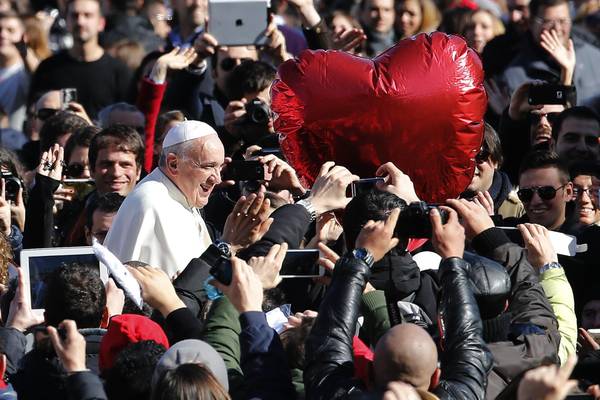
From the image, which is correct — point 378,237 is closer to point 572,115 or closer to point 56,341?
point 56,341

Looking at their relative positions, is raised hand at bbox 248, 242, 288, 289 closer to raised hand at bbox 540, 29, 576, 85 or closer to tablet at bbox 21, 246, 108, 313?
tablet at bbox 21, 246, 108, 313

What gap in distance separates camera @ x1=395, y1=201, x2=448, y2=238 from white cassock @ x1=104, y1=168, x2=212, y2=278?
1.74 metres

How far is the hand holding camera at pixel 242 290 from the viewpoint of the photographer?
541 cm

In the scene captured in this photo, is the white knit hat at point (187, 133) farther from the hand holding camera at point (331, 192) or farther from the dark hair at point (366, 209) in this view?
the dark hair at point (366, 209)

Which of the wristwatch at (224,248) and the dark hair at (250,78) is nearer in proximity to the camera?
the wristwatch at (224,248)

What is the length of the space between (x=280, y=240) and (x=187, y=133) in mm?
1256

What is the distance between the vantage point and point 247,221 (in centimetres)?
677

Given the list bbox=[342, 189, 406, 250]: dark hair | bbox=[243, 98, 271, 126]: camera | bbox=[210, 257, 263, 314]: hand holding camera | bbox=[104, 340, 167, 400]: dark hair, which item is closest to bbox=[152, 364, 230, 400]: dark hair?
bbox=[104, 340, 167, 400]: dark hair

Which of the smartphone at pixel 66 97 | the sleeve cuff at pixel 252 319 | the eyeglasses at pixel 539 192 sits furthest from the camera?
the smartphone at pixel 66 97

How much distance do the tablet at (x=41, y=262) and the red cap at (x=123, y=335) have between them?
0.95 metres

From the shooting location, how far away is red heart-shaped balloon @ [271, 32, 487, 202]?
7125 mm

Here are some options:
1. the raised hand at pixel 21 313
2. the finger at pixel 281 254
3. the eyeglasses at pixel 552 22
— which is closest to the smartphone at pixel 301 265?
the finger at pixel 281 254

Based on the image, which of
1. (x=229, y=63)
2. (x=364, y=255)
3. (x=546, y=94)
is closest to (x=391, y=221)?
(x=364, y=255)

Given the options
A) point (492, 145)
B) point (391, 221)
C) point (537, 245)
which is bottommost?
point (492, 145)
